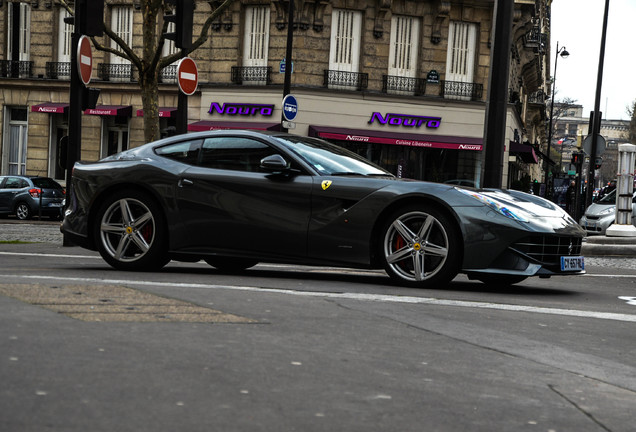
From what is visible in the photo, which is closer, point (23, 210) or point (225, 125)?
point (23, 210)

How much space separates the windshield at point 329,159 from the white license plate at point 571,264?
1.63 meters

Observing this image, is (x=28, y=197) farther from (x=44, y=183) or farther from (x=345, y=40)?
(x=345, y=40)

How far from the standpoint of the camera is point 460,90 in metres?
32.3

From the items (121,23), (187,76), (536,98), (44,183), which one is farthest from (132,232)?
(536,98)

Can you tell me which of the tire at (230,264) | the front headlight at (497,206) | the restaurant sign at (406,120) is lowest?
the tire at (230,264)

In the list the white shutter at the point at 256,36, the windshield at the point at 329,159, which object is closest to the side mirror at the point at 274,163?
the windshield at the point at 329,159

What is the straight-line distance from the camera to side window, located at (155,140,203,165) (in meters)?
8.46

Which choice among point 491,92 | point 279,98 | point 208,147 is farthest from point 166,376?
point 279,98

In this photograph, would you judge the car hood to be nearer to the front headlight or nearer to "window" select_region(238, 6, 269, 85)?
the front headlight

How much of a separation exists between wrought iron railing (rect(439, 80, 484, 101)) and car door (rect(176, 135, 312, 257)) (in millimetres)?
24639

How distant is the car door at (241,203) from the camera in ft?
25.8

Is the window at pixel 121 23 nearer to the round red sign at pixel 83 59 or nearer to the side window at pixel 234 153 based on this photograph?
the round red sign at pixel 83 59

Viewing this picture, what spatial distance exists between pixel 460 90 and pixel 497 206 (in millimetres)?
25426

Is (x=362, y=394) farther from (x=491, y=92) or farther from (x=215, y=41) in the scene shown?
(x=215, y=41)
